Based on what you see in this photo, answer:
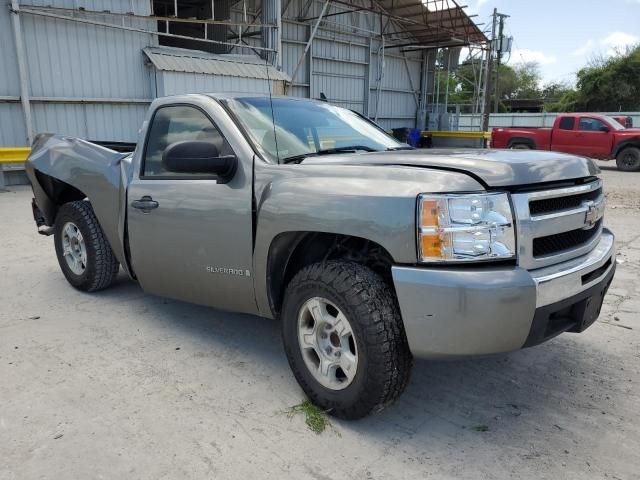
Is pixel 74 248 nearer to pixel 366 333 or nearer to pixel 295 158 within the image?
Answer: pixel 295 158

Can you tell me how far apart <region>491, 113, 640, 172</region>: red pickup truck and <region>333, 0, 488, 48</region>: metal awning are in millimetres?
6046

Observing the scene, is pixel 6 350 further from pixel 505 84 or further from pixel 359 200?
pixel 505 84

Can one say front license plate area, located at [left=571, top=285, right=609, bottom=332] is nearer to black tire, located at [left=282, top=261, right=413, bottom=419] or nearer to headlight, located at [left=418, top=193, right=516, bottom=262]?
headlight, located at [left=418, top=193, right=516, bottom=262]

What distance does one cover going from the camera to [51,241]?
22.9 ft

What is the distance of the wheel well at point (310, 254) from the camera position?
2.84 metres

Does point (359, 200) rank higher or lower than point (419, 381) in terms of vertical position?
higher

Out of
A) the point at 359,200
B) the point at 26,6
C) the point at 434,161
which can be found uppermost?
the point at 26,6

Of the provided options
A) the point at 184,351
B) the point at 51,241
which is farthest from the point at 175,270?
the point at 51,241

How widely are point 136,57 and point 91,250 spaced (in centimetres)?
1014

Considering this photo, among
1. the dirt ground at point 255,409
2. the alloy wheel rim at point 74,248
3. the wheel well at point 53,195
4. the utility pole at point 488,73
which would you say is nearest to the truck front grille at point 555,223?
the dirt ground at point 255,409

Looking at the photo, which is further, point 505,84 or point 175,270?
point 505,84

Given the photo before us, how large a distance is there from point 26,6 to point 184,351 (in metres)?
10.7

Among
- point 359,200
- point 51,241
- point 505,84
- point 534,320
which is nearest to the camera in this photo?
point 534,320

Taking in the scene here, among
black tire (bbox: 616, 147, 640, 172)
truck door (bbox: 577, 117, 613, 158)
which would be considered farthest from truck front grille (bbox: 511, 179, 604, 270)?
black tire (bbox: 616, 147, 640, 172)
